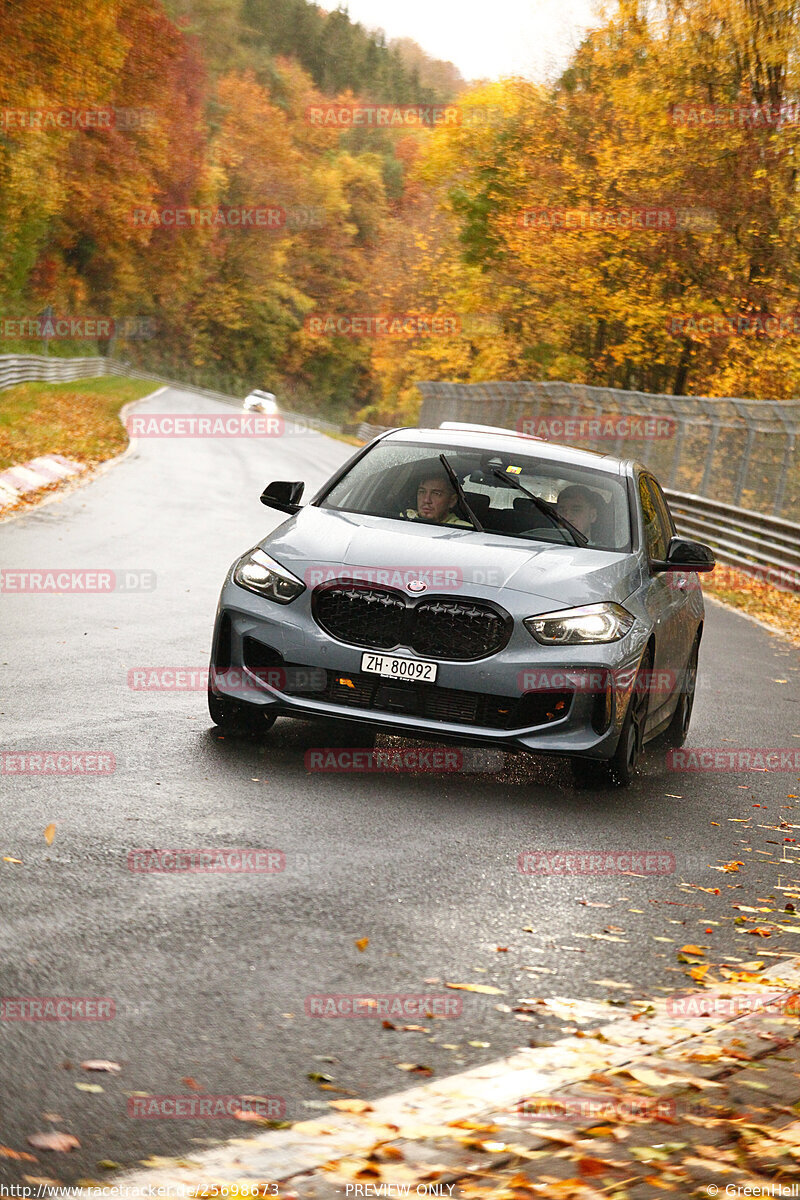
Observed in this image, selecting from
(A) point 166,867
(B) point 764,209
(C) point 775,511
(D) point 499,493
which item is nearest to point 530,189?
(B) point 764,209

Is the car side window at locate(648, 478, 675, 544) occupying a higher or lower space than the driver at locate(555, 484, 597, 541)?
lower

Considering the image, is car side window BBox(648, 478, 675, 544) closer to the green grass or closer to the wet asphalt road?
the wet asphalt road

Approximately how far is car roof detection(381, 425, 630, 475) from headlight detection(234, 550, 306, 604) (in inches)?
64.0

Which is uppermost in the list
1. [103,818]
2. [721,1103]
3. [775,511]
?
[721,1103]

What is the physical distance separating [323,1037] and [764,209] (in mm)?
36278

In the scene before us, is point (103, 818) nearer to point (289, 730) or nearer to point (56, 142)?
point (289, 730)

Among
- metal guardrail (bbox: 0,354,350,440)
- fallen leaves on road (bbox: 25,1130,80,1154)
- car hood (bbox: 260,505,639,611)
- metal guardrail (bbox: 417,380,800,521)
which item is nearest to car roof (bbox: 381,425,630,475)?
car hood (bbox: 260,505,639,611)

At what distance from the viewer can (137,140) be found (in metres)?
60.2

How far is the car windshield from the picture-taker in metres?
9.06

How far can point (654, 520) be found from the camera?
32.5ft

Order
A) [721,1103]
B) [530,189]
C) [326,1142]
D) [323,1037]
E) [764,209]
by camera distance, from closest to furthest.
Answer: [326,1142], [721,1103], [323,1037], [764,209], [530,189]

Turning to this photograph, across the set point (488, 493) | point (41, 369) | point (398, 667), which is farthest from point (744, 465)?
point (41, 369)

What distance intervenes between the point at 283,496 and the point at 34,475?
51.8ft

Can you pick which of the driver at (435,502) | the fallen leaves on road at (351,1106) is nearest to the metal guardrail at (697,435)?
the driver at (435,502)
